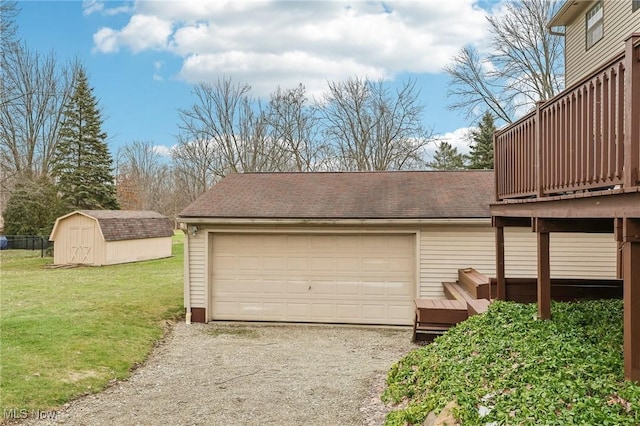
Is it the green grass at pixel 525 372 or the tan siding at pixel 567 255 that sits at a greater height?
the tan siding at pixel 567 255

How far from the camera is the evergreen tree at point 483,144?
28.0m

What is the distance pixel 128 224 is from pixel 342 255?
14.3 meters

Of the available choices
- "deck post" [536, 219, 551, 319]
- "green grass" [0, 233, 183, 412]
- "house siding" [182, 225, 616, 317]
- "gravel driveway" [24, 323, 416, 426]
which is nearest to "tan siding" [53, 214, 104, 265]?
"green grass" [0, 233, 183, 412]

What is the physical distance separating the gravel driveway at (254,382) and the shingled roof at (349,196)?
2.38m

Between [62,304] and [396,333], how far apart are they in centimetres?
736

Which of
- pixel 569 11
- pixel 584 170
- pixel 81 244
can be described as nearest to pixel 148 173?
pixel 81 244

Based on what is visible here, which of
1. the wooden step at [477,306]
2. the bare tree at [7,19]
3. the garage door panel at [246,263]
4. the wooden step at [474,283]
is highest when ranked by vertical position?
the bare tree at [7,19]

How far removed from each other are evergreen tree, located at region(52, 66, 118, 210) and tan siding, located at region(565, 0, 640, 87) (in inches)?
970

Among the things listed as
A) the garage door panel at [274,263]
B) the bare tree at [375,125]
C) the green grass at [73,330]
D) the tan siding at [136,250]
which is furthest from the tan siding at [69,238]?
the bare tree at [375,125]

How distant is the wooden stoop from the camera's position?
268 inches

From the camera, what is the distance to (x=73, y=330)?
7.52 m

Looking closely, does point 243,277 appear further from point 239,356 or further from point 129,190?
point 129,190

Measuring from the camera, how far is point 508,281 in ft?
18.9

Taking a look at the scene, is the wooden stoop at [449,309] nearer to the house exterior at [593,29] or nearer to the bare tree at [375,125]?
the house exterior at [593,29]
